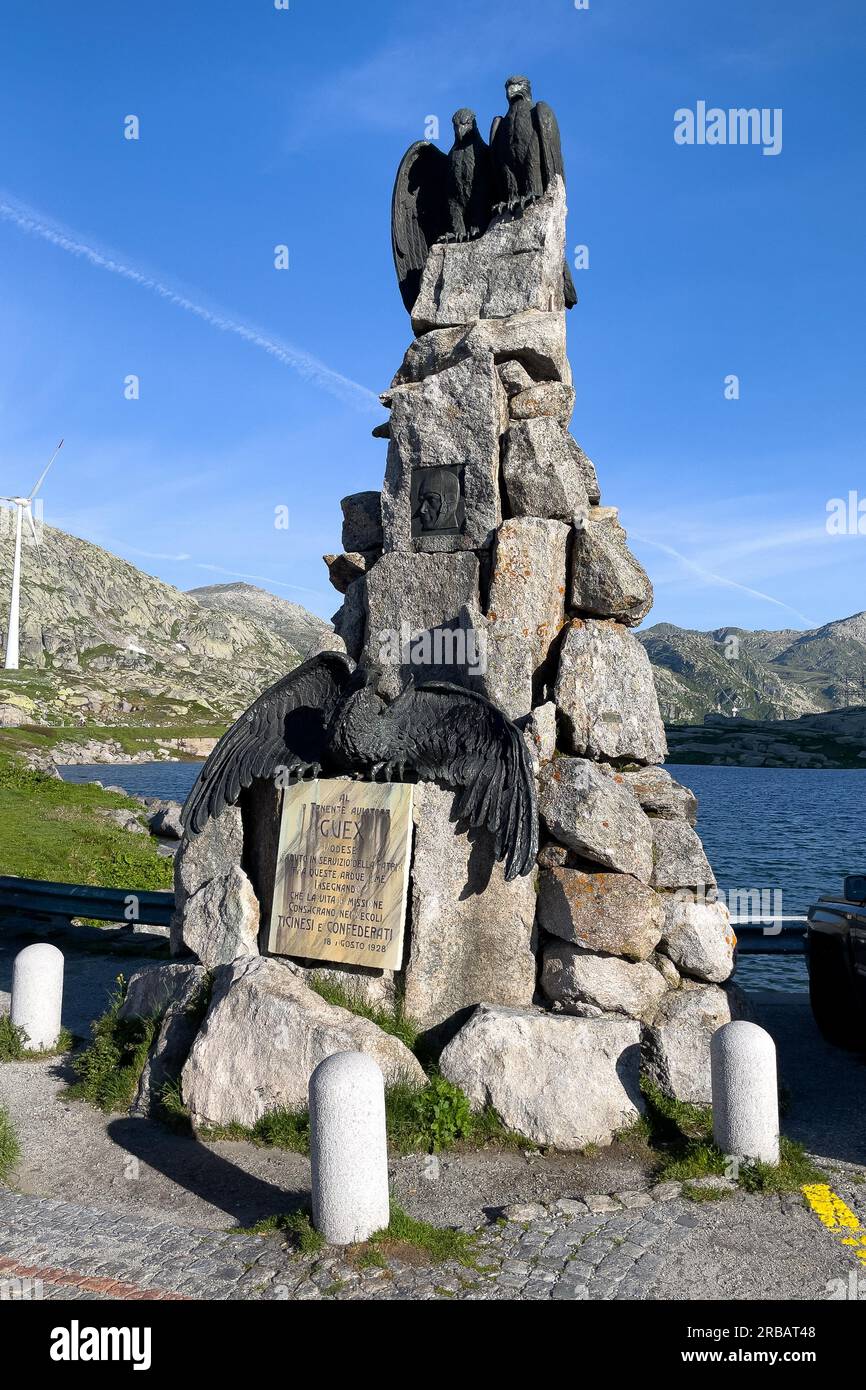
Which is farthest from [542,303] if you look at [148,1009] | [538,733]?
[148,1009]

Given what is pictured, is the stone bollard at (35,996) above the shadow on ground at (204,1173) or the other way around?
above

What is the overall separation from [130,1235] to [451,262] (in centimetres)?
962

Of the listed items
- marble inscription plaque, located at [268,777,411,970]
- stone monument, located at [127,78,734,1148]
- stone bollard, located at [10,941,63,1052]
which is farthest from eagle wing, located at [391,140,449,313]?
stone bollard, located at [10,941,63,1052]

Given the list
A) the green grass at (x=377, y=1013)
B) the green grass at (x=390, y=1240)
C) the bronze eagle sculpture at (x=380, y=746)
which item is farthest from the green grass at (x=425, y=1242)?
the bronze eagle sculpture at (x=380, y=746)

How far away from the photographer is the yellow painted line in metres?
5.40

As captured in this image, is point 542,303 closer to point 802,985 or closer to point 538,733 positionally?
point 538,733

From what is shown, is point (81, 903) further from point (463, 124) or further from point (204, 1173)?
point (463, 124)

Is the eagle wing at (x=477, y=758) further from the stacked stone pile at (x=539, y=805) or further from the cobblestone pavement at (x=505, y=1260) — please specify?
the cobblestone pavement at (x=505, y=1260)

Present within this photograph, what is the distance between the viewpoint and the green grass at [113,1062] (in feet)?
25.2

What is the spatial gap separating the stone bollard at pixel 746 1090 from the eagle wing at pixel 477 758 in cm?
205

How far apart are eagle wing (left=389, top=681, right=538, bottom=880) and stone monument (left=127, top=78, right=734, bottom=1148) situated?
0.41 feet

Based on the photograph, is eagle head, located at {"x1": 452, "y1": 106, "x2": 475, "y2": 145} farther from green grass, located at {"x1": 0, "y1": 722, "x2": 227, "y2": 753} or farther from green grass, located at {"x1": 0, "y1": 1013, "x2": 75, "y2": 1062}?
green grass, located at {"x1": 0, "y1": 722, "x2": 227, "y2": 753}

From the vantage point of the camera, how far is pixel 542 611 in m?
9.02

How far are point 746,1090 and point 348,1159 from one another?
2.70m
